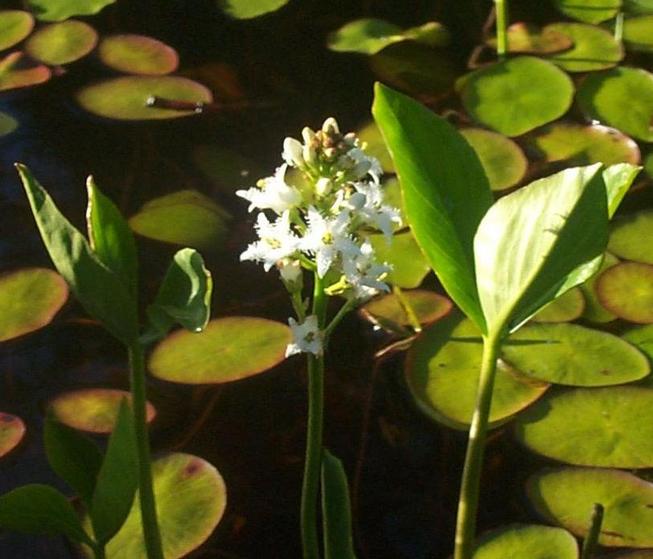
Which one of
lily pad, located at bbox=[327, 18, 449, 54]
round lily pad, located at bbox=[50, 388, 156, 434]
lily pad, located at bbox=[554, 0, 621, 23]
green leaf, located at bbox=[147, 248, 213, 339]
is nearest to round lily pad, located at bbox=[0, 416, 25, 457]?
round lily pad, located at bbox=[50, 388, 156, 434]

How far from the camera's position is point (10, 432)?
1310 mm

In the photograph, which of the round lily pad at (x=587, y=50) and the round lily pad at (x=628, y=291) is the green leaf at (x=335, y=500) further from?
the round lily pad at (x=587, y=50)

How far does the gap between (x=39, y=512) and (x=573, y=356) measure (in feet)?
2.61

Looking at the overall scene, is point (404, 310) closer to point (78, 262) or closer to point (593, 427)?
point (593, 427)

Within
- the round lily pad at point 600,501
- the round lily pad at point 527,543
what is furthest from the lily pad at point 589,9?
the round lily pad at point 527,543

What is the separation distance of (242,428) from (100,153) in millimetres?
647

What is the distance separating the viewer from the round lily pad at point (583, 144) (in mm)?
1812

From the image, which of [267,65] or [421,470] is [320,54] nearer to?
[267,65]

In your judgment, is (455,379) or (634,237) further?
(634,237)

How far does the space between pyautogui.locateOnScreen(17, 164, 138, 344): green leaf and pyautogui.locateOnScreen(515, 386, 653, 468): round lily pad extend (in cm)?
67

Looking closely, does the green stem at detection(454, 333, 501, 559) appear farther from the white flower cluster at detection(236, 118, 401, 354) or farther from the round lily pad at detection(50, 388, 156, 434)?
the round lily pad at detection(50, 388, 156, 434)

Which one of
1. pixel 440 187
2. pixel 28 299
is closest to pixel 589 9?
pixel 28 299

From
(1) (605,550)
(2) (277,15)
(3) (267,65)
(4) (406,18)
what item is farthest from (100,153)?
(1) (605,550)

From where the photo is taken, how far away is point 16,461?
1304 mm
